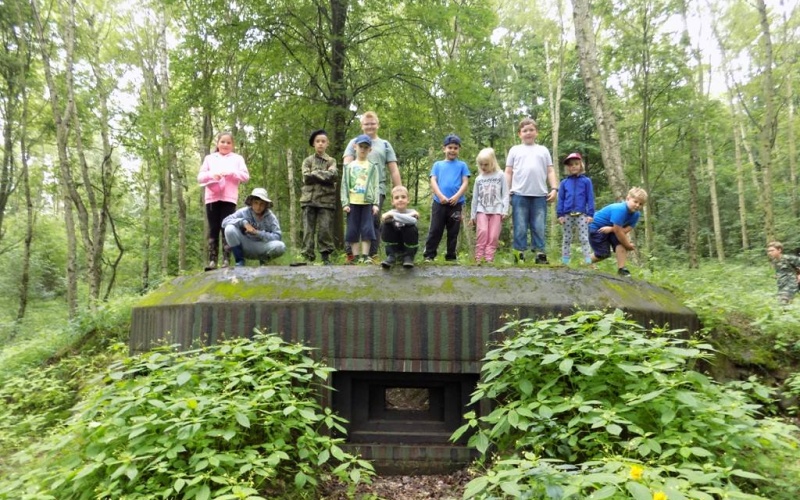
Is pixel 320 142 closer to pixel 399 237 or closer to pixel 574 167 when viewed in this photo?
pixel 399 237

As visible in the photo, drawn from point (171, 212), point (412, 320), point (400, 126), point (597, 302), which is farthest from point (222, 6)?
point (171, 212)

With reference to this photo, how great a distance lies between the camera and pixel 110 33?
15562 millimetres

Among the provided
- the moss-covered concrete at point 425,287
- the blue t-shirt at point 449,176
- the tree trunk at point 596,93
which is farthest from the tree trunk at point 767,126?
the blue t-shirt at point 449,176

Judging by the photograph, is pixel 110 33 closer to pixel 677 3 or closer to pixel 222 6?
pixel 222 6

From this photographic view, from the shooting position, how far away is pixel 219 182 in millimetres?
5148

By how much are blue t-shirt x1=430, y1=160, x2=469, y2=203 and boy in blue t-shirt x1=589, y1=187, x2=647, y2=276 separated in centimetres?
161

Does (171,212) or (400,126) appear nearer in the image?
(400,126)

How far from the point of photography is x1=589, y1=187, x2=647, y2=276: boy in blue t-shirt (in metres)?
5.04

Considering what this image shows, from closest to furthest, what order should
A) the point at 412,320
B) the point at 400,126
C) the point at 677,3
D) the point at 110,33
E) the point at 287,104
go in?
the point at 412,320 → the point at 287,104 → the point at 400,126 → the point at 677,3 → the point at 110,33

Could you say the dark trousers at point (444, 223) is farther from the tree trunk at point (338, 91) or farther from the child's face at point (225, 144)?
the tree trunk at point (338, 91)

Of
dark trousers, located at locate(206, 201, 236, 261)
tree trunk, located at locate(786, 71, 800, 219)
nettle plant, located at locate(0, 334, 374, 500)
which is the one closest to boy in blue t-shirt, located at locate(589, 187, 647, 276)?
nettle plant, located at locate(0, 334, 374, 500)

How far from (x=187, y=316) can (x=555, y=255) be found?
19.5 feet

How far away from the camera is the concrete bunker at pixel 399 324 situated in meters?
4.07

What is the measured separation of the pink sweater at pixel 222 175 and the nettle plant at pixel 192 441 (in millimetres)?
2104
